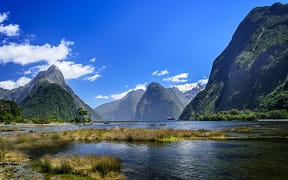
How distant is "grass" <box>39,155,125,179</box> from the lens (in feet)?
90.3

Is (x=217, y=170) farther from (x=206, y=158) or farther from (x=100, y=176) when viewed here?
(x=100, y=176)

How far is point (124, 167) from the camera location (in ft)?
109

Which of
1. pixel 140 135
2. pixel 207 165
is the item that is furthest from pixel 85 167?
pixel 140 135

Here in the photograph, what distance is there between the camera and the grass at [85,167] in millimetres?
27531

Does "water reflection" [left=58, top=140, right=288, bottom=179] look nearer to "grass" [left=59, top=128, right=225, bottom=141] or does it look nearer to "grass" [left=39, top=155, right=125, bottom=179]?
"grass" [left=39, top=155, right=125, bottom=179]

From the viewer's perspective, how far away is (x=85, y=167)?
29.1 metres

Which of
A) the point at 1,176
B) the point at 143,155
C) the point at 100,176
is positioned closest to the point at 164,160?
the point at 143,155

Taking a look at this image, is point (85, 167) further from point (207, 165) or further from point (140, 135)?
point (140, 135)

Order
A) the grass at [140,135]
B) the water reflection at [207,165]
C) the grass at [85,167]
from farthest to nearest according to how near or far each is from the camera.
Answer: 1. the grass at [140,135]
2. the water reflection at [207,165]
3. the grass at [85,167]

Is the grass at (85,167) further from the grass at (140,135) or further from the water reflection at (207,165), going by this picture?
the grass at (140,135)

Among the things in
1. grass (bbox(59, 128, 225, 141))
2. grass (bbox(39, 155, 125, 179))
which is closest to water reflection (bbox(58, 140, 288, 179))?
grass (bbox(39, 155, 125, 179))

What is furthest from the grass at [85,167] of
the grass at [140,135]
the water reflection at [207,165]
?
the grass at [140,135]

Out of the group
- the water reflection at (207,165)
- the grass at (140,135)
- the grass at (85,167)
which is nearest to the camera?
the grass at (85,167)

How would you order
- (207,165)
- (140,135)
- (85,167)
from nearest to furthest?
(85,167)
(207,165)
(140,135)
